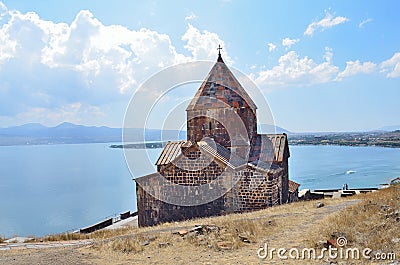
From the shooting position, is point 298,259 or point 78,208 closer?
point 298,259

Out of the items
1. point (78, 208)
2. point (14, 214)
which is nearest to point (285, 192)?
point (78, 208)

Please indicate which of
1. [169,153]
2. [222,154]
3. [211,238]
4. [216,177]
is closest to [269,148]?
[222,154]

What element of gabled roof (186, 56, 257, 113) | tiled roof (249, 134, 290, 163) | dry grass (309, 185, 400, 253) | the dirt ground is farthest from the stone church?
dry grass (309, 185, 400, 253)

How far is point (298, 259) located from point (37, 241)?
7056 millimetres

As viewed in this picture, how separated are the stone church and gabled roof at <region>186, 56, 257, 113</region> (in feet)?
0.38

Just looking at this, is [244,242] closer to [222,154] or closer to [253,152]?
[222,154]

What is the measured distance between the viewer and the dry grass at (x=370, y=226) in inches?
229

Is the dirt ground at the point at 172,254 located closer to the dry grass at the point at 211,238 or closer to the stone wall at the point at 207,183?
the dry grass at the point at 211,238

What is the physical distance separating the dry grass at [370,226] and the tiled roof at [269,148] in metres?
4.44

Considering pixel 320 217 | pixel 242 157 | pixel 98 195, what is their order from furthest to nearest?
pixel 98 195 → pixel 242 157 → pixel 320 217

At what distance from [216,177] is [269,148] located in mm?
2845

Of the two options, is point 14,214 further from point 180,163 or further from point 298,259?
point 298,259

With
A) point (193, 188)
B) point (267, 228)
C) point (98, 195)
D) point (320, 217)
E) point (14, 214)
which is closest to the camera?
point (267, 228)

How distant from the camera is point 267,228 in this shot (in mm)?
7969
